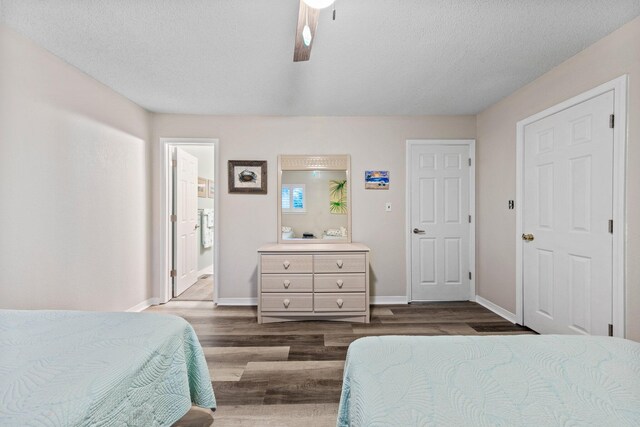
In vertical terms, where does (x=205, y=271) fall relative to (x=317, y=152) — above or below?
below

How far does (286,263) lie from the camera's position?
3168 mm

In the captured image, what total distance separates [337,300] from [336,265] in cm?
36

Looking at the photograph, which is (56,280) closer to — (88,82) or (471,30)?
(88,82)

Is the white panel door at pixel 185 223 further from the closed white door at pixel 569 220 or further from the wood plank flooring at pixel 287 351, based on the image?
the closed white door at pixel 569 220

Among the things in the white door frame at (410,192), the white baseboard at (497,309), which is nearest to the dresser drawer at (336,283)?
the white door frame at (410,192)

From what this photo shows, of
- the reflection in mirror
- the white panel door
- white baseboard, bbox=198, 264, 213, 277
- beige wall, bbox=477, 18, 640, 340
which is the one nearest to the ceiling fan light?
beige wall, bbox=477, 18, 640, 340

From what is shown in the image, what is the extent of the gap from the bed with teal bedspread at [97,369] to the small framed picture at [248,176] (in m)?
2.34

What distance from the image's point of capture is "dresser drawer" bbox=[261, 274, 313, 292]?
3.16 meters

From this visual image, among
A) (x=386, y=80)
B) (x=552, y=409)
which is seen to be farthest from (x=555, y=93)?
(x=552, y=409)

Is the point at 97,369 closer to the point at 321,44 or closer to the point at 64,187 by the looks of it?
the point at 64,187

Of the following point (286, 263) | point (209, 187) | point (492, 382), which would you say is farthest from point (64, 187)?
point (209, 187)

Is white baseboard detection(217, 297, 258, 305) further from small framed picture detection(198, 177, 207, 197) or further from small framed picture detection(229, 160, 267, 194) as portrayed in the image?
small framed picture detection(198, 177, 207, 197)

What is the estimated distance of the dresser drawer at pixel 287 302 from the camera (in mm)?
3148

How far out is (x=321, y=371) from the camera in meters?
2.16
